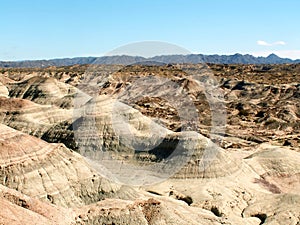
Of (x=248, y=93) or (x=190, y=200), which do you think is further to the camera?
(x=248, y=93)

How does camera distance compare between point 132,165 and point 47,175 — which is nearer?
point 47,175

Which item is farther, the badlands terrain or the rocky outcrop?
the rocky outcrop

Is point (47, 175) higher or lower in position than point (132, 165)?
higher

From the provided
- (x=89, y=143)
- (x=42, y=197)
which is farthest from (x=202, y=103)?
(x=42, y=197)

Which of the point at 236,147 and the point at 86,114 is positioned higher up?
the point at 86,114

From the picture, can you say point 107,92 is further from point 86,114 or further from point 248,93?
point 86,114

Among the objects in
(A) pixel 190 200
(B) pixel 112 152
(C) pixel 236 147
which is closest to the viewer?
(A) pixel 190 200

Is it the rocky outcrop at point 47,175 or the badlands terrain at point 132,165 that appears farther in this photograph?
the rocky outcrop at point 47,175

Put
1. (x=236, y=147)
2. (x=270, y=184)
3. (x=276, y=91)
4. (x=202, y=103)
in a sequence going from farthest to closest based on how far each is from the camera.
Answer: (x=276, y=91)
(x=202, y=103)
(x=236, y=147)
(x=270, y=184)
